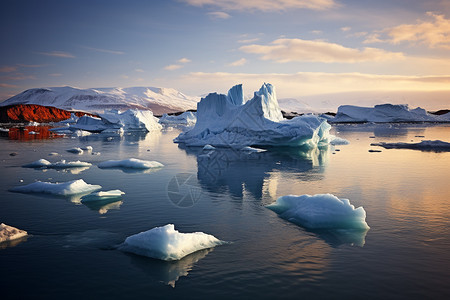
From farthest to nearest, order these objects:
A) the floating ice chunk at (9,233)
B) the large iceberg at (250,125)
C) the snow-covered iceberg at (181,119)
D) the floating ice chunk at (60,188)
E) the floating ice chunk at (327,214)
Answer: the snow-covered iceberg at (181,119), the large iceberg at (250,125), the floating ice chunk at (60,188), the floating ice chunk at (327,214), the floating ice chunk at (9,233)

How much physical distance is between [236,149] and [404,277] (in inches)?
889

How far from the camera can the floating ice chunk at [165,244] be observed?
6.86m

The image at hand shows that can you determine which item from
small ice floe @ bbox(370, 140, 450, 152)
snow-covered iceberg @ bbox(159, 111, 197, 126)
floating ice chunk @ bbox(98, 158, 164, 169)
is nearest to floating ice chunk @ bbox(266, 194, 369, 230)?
floating ice chunk @ bbox(98, 158, 164, 169)

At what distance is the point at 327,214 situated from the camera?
880cm


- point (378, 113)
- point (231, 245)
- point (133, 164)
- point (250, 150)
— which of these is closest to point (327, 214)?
point (231, 245)

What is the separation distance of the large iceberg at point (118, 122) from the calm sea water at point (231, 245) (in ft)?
126

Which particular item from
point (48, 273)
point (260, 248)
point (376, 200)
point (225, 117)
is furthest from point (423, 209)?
point (225, 117)

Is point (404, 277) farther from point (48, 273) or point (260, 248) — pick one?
point (48, 273)

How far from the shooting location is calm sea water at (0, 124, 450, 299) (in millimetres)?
5848

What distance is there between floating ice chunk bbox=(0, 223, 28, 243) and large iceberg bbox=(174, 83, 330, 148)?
20478 mm

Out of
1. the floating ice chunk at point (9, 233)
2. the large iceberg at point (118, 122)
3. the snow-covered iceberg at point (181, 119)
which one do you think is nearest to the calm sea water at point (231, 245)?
the floating ice chunk at point (9, 233)

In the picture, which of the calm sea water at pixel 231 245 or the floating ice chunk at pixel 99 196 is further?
the floating ice chunk at pixel 99 196

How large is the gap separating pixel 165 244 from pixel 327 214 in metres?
4.15

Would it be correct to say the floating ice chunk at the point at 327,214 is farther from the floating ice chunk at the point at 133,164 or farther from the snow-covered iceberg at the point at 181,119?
the snow-covered iceberg at the point at 181,119
